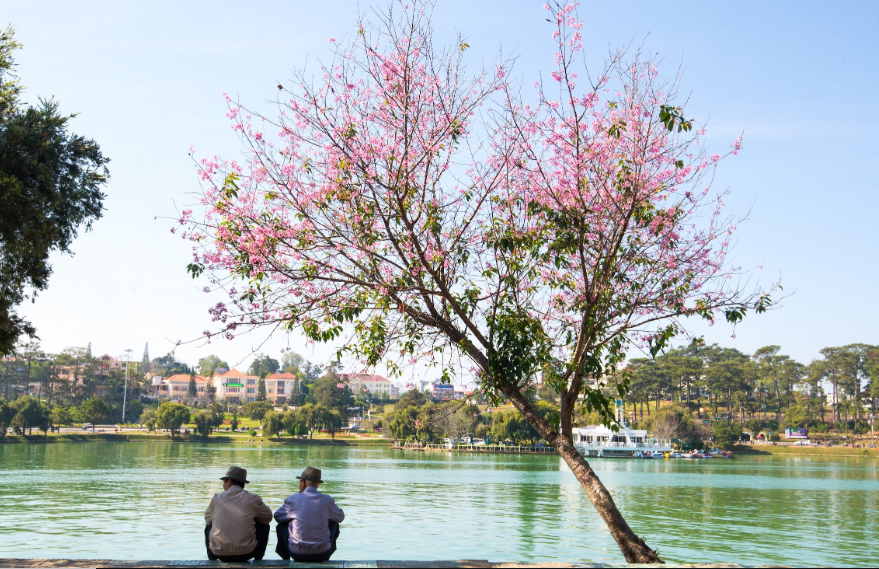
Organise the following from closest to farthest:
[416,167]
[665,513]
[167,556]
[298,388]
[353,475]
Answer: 1. [416,167]
2. [167,556]
3. [665,513]
4. [353,475]
5. [298,388]

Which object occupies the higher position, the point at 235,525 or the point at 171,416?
the point at 235,525

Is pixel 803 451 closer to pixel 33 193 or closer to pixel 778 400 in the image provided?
pixel 778 400

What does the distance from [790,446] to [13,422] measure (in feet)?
376

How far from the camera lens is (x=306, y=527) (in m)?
8.16

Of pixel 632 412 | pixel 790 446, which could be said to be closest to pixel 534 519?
pixel 790 446

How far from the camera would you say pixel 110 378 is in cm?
14675

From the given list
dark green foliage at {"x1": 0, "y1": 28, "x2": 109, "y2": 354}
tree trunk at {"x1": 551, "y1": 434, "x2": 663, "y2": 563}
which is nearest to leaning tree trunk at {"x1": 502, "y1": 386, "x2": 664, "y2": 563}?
tree trunk at {"x1": 551, "y1": 434, "x2": 663, "y2": 563}

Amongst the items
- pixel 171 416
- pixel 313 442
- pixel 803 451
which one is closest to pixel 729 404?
pixel 803 451

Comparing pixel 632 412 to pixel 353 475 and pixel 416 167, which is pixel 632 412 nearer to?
pixel 353 475

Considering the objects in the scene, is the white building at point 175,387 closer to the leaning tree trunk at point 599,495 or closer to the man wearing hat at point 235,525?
the leaning tree trunk at point 599,495

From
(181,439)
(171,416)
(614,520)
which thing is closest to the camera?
(614,520)

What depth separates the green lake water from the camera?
23.6 m

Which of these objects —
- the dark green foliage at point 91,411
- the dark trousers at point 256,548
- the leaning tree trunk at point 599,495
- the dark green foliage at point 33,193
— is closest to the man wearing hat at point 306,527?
the dark trousers at point 256,548

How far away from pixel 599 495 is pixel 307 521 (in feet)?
13.3
